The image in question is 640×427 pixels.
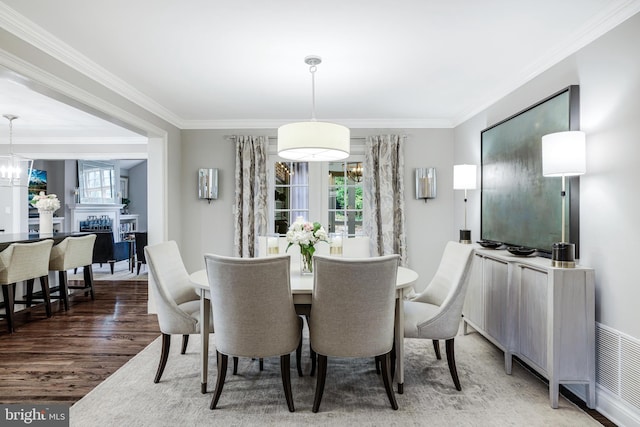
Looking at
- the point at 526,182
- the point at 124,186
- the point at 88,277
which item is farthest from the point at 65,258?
the point at 124,186

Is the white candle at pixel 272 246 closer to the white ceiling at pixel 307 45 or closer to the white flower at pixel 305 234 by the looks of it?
the white flower at pixel 305 234

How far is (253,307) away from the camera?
2178 mm

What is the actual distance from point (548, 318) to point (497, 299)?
0.70 meters

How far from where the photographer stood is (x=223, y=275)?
2.17 m

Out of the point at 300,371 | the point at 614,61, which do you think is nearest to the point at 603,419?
the point at 300,371

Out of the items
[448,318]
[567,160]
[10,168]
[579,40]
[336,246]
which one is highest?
[579,40]

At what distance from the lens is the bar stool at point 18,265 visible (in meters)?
3.76

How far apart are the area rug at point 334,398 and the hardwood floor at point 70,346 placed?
252 mm

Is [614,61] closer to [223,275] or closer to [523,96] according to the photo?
[523,96]

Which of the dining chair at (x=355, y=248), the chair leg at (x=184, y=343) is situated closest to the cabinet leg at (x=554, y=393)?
the dining chair at (x=355, y=248)

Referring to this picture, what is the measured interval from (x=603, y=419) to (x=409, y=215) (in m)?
3.08

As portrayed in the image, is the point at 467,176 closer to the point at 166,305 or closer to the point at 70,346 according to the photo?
the point at 166,305

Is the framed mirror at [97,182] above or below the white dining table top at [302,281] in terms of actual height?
above

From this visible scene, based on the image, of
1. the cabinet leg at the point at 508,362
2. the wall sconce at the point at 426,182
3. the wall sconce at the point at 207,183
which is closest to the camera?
the cabinet leg at the point at 508,362
